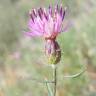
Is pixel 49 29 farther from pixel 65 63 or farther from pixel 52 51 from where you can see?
pixel 65 63

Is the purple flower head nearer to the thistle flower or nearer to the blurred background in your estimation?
the thistle flower

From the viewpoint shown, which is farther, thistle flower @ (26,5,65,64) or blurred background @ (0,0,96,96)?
blurred background @ (0,0,96,96)

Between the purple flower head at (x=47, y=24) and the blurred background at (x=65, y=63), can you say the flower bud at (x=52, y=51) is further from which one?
the blurred background at (x=65, y=63)

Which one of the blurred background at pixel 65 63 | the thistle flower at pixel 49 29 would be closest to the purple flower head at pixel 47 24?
the thistle flower at pixel 49 29

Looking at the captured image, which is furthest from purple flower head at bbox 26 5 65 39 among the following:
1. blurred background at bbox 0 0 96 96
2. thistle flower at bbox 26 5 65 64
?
blurred background at bbox 0 0 96 96

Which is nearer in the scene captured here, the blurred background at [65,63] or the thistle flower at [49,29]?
the thistle flower at [49,29]

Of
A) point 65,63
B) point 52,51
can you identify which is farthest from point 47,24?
point 65,63

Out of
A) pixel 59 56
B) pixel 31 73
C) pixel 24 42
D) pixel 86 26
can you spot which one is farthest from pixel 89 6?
pixel 59 56
